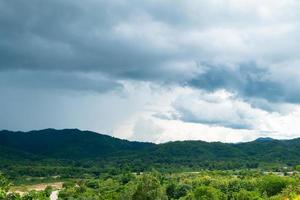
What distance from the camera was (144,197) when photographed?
98.6 metres

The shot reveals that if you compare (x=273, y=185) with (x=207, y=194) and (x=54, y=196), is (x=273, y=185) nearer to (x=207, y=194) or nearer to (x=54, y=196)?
(x=207, y=194)

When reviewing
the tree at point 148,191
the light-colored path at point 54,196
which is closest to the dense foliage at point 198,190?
the tree at point 148,191

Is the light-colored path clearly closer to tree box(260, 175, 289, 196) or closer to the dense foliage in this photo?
the dense foliage

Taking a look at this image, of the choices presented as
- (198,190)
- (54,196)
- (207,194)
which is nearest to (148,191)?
(207,194)

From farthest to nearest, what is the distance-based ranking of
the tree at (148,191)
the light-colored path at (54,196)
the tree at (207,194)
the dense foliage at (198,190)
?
the light-colored path at (54,196) → the tree at (207,194) → the dense foliage at (198,190) → the tree at (148,191)

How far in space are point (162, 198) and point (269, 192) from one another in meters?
49.3

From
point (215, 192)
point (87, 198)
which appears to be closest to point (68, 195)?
point (87, 198)

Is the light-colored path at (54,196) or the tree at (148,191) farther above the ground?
the tree at (148,191)

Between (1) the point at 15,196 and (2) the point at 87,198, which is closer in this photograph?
(1) the point at 15,196

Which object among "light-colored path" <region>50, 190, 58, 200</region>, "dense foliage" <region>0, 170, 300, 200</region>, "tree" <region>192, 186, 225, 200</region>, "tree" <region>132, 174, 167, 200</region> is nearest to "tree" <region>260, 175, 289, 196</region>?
"dense foliage" <region>0, 170, 300, 200</region>

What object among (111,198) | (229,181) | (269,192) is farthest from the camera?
(229,181)

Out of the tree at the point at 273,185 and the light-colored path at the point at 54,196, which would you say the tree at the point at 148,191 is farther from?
the light-colored path at the point at 54,196

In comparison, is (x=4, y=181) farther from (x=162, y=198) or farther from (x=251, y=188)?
(x=251, y=188)

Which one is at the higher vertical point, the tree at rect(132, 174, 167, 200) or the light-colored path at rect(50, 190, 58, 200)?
the tree at rect(132, 174, 167, 200)
